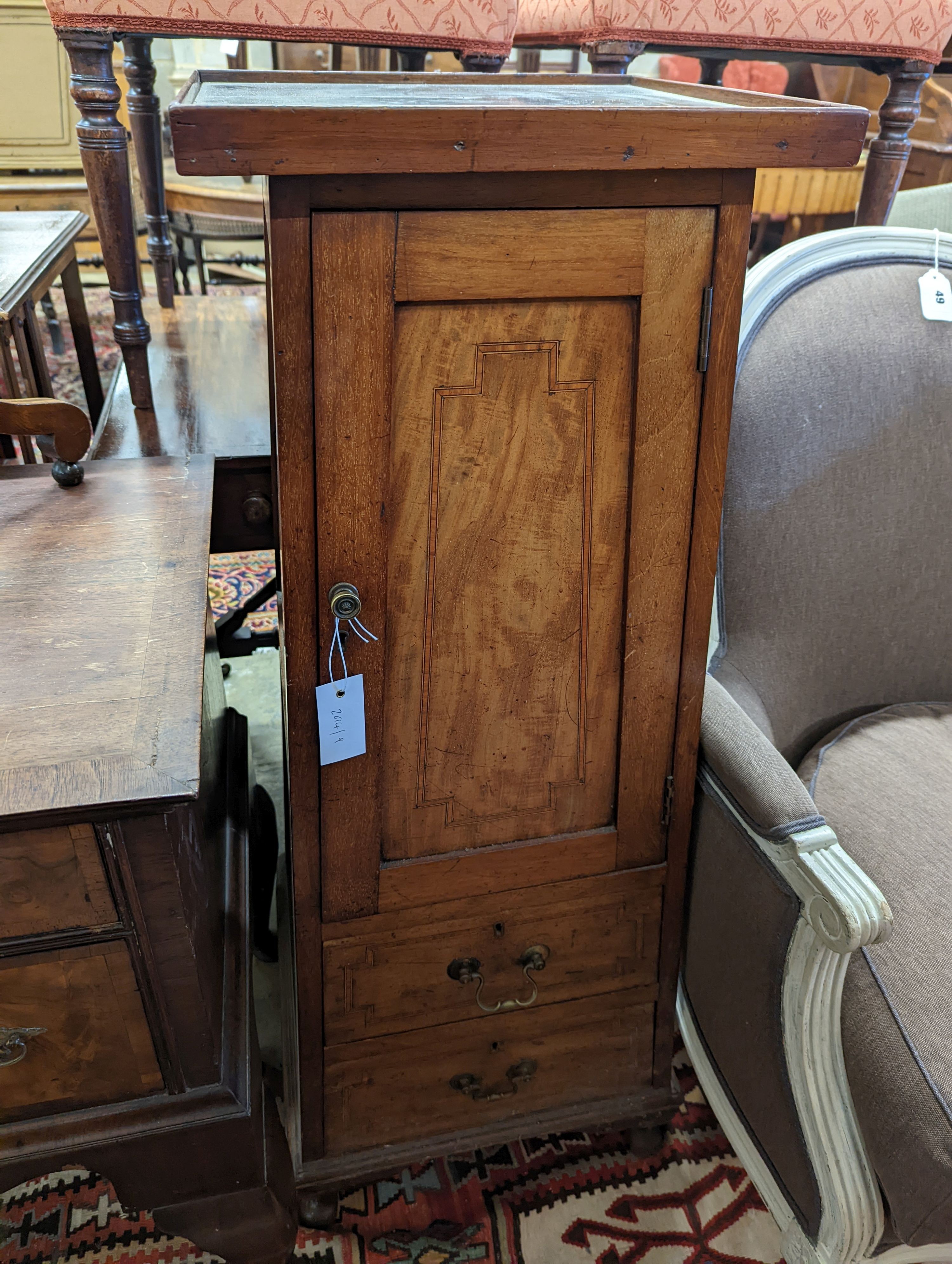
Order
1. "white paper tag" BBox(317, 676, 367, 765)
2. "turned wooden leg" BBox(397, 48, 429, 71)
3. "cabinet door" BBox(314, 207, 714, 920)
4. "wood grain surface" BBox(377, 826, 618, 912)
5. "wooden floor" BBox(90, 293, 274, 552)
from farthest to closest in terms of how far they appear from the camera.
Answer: "turned wooden leg" BBox(397, 48, 429, 71), "wooden floor" BBox(90, 293, 274, 552), "wood grain surface" BBox(377, 826, 618, 912), "white paper tag" BBox(317, 676, 367, 765), "cabinet door" BBox(314, 207, 714, 920)

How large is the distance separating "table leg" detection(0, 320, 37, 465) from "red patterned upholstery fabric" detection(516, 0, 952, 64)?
110 centimetres

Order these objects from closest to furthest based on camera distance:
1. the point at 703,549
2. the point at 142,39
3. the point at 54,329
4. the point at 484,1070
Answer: the point at 703,549 < the point at 484,1070 < the point at 142,39 < the point at 54,329

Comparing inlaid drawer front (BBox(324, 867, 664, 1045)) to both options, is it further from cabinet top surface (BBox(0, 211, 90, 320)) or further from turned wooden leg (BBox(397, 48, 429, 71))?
turned wooden leg (BBox(397, 48, 429, 71))

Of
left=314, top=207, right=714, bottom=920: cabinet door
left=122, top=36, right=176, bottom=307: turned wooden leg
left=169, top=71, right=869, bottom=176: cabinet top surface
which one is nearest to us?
left=169, top=71, right=869, bottom=176: cabinet top surface

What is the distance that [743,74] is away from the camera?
14.1ft

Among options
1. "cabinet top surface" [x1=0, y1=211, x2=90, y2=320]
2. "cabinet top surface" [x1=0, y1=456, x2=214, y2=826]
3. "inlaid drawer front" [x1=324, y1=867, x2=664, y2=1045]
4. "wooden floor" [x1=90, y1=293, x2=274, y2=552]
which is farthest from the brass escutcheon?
"cabinet top surface" [x1=0, y1=211, x2=90, y2=320]

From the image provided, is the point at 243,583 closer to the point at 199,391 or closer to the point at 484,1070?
→ the point at 199,391

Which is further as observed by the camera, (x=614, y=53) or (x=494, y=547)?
(x=614, y=53)

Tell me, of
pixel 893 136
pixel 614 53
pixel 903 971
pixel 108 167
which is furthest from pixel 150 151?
pixel 903 971

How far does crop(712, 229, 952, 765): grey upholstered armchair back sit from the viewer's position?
117cm

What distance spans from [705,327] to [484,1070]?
0.87m

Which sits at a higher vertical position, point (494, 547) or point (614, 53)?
point (614, 53)

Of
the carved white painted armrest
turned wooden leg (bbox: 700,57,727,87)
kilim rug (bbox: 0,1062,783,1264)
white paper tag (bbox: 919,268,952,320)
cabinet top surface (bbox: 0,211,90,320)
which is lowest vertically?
kilim rug (bbox: 0,1062,783,1264)

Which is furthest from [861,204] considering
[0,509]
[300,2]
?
[0,509]
